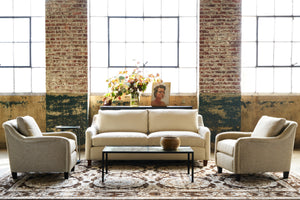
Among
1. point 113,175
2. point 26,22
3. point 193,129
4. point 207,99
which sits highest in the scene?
point 26,22

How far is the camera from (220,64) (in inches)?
270

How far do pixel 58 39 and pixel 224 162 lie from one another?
4394 millimetres

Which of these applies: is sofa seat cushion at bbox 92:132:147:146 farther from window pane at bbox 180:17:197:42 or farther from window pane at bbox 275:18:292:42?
window pane at bbox 275:18:292:42

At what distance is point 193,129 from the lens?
19.5ft

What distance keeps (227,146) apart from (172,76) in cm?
296

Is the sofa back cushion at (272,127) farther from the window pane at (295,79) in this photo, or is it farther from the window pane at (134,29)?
the window pane at (134,29)

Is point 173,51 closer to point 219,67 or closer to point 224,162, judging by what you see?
point 219,67

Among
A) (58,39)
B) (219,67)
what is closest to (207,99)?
(219,67)

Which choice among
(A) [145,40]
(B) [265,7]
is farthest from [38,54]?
(B) [265,7]

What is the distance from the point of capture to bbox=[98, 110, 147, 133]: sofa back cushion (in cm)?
592

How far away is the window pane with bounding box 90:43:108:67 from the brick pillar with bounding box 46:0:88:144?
394 millimetres

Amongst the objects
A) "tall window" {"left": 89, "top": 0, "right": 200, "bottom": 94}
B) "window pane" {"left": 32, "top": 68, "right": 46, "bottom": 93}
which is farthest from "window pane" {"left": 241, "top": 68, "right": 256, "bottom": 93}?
"window pane" {"left": 32, "top": 68, "right": 46, "bottom": 93}

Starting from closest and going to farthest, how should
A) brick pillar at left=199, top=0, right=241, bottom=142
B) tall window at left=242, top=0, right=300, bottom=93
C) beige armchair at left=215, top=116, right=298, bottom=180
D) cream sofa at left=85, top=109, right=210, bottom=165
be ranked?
beige armchair at left=215, top=116, right=298, bottom=180, cream sofa at left=85, top=109, right=210, bottom=165, brick pillar at left=199, top=0, right=241, bottom=142, tall window at left=242, top=0, right=300, bottom=93

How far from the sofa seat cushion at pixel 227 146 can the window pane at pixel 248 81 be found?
264cm
